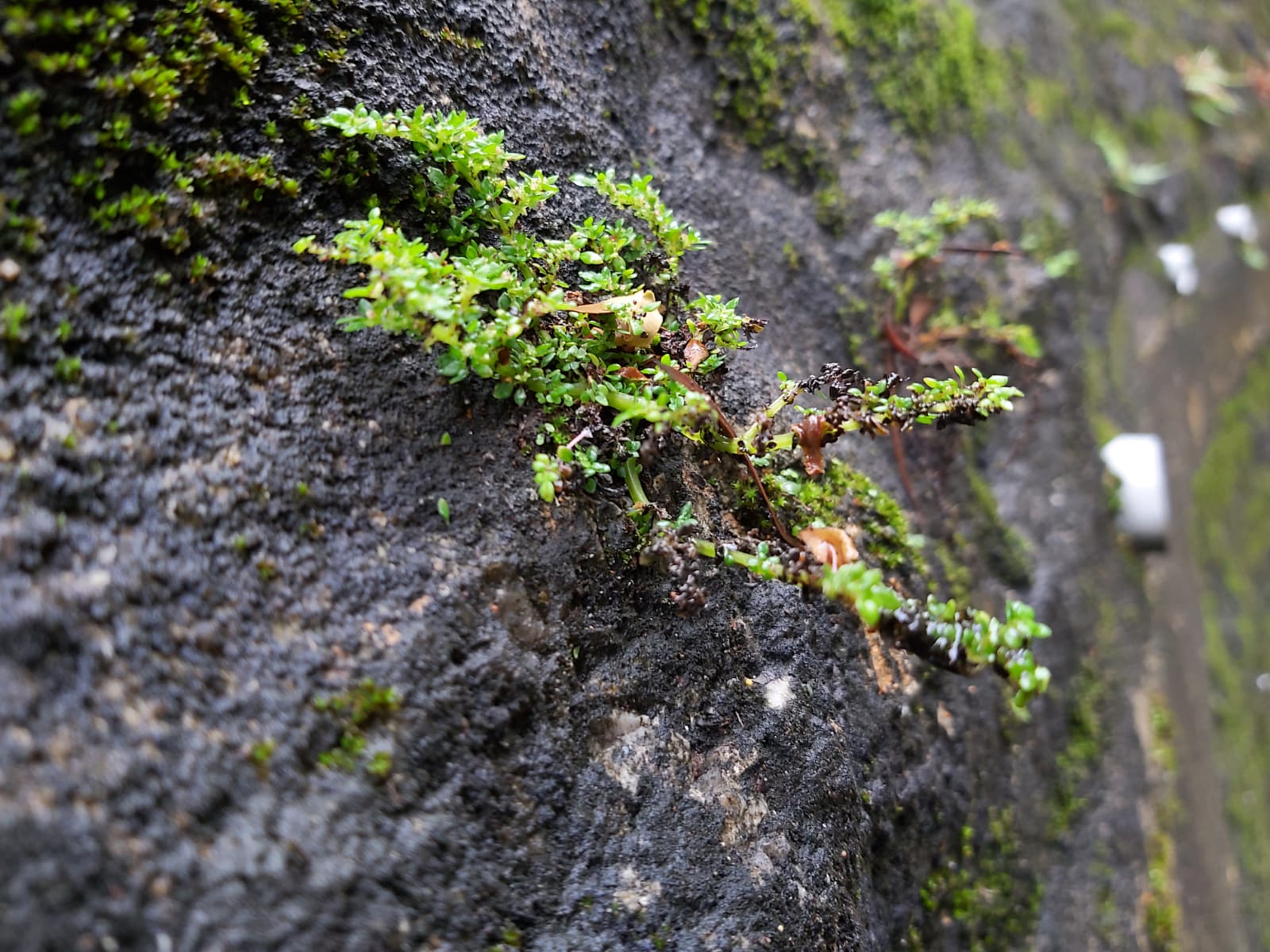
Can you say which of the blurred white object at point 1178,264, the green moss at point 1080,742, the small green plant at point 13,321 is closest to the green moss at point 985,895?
the green moss at point 1080,742

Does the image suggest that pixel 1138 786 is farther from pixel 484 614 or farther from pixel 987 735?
pixel 484 614

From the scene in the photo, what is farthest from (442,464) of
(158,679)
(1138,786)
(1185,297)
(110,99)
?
(1185,297)

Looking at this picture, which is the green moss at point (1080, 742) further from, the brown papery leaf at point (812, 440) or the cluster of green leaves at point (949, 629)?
the brown papery leaf at point (812, 440)

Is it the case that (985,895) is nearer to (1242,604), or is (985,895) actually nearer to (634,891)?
(634,891)

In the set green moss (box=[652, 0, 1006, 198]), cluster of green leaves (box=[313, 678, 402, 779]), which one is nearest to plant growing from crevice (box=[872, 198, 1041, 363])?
green moss (box=[652, 0, 1006, 198])

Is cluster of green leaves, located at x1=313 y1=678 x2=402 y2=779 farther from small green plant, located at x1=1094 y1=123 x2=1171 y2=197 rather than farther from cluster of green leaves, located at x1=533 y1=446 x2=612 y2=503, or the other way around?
small green plant, located at x1=1094 y1=123 x2=1171 y2=197

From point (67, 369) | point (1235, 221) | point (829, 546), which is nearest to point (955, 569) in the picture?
point (829, 546)
